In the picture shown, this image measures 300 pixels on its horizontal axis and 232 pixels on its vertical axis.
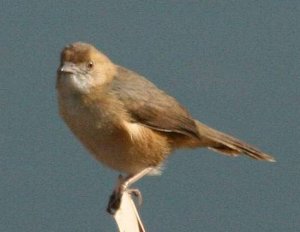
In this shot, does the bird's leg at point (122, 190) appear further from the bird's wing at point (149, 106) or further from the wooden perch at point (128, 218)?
the bird's wing at point (149, 106)

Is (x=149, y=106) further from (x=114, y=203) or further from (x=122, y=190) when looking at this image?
(x=114, y=203)

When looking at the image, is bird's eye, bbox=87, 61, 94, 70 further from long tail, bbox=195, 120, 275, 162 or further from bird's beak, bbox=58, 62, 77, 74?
long tail, bbox=195, 120, 275, 162

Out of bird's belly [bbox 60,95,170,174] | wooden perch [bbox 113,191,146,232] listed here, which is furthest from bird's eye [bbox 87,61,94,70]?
wooden perch [bbox 113,191,146,232]

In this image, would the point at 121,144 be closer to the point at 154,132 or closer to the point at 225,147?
the point at 154,132

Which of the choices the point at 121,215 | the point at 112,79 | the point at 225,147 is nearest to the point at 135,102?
the point at 112,79

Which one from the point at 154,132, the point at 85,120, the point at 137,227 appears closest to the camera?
the point at 137,227

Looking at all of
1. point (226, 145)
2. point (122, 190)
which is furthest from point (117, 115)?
point (226, 145)

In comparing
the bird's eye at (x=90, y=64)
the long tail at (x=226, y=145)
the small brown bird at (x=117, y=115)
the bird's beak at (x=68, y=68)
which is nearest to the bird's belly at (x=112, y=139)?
the small brown bird at (x=117, y=115)
